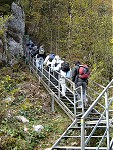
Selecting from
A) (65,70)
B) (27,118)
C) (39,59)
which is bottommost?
(27,118)

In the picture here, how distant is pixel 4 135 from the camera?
10.4 metres

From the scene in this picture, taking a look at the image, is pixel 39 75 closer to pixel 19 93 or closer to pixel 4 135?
pixel 19 93

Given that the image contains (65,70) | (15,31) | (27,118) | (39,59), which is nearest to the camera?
(27,118)

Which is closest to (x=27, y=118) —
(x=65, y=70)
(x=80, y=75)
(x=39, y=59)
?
(x=80, y=75)

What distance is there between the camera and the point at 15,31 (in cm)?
2083

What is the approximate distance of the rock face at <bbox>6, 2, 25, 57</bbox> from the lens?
1933cm

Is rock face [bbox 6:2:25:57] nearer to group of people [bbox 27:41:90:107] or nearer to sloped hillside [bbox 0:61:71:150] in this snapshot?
group of people [bbox 27:41:90:107]

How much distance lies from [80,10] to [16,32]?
19.0 feet

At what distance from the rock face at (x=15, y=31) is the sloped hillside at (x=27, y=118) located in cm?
363

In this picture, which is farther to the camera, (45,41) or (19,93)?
(45,41)

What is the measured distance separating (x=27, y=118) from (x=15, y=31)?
1016 centimetres

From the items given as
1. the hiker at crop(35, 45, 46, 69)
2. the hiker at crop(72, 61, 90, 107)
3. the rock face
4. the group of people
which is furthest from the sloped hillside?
the rock face

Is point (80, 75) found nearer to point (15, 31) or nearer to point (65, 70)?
point (65, 70)

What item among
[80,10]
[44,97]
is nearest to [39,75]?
[44,97]
